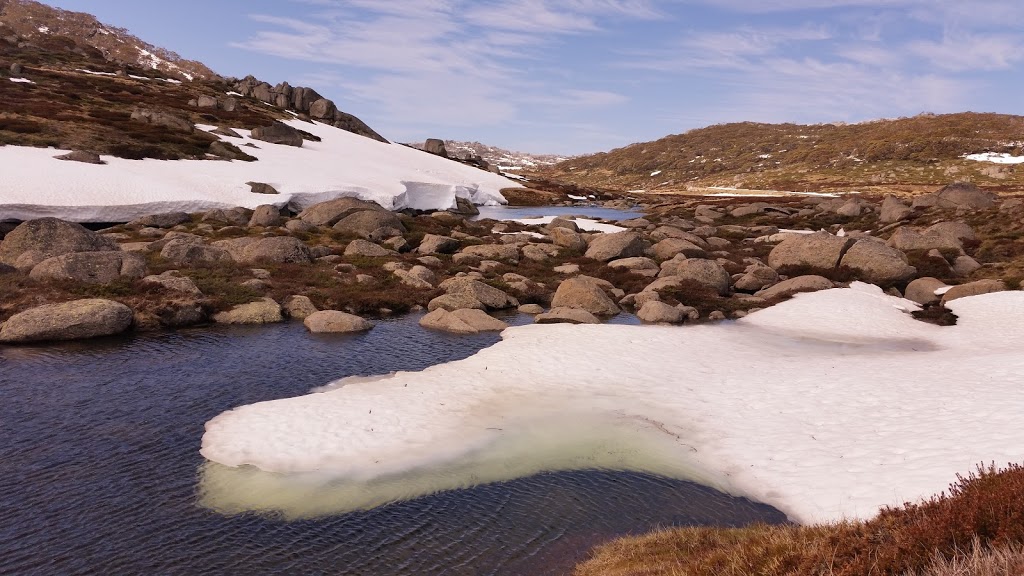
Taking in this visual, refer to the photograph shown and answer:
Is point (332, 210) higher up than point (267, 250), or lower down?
higher up

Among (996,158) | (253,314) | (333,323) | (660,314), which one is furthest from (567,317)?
(996,158)

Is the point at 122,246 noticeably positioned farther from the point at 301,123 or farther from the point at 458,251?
the point at 301,123

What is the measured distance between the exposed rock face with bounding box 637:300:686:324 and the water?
189 ft

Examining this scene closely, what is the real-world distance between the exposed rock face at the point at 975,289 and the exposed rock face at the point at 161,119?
87931 mm

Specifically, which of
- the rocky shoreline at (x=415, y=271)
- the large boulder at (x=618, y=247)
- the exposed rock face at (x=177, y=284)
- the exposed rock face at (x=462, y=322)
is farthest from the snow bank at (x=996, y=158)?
the exposed rock face at (x=177, y=284)

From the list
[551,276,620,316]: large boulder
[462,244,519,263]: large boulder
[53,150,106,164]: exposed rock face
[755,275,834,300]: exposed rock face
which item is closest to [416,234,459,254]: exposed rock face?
[462,244,519,263]: large boulder

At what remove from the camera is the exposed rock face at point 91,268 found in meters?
31.8

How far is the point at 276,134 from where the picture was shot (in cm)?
9288

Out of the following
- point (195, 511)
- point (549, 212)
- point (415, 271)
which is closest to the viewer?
point (195, 511)

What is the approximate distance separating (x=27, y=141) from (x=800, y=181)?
6281 inches

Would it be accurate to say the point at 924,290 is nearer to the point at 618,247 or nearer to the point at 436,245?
the point at 618,247

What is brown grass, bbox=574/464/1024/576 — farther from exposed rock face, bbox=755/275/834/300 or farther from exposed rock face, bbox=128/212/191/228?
exposed rock face, bbox=128/212/191/228

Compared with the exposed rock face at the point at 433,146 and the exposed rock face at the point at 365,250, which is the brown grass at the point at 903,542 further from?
the exposed rock face at the point at 433,146

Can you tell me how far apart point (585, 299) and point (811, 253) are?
22.4 metres
